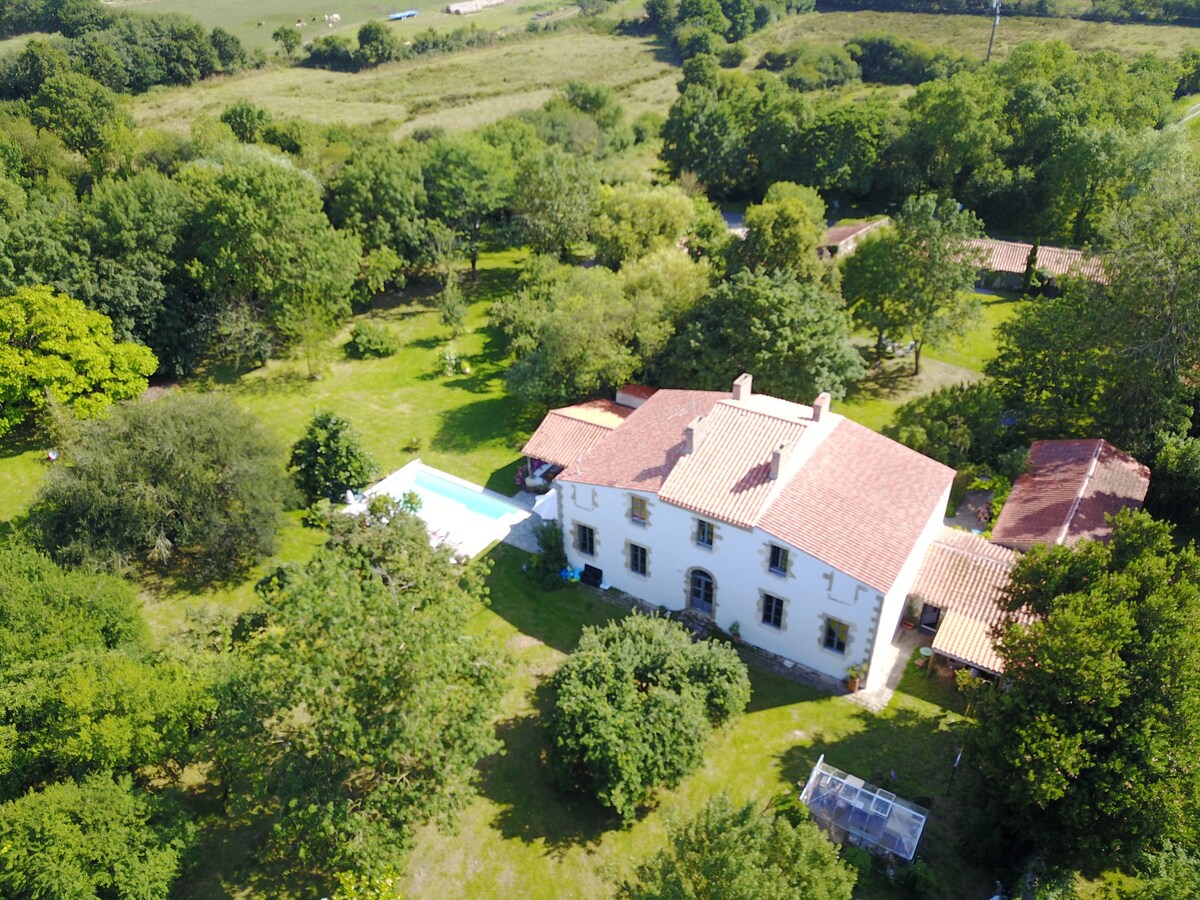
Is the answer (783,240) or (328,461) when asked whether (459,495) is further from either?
(783,240)

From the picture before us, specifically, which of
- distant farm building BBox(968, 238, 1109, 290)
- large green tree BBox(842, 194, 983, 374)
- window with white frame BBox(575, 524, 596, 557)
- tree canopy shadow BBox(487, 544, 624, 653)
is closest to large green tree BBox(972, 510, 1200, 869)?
tree canopy shadow BBox(487, 544, 624, 653)

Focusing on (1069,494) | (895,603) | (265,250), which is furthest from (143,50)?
(1069,494)

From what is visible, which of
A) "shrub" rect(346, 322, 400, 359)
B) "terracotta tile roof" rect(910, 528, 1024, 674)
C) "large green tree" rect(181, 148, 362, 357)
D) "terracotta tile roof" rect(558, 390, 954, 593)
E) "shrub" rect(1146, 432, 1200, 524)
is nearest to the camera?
"terracotta tile roof" rect(558, 390, 954, 593)

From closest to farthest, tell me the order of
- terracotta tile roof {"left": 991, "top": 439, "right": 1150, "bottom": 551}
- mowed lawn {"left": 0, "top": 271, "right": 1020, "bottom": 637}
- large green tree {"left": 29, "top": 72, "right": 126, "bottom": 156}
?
terracotta tile roof {"left": 991, "top": 439, "right": 1150, "bottom": 551}
mowed lawn {"left": 0, "top": 271, "right": 1020, "bottom": 637}
large green tree {"left": 29, "top": 72, "right": 126, "bottom": 156}

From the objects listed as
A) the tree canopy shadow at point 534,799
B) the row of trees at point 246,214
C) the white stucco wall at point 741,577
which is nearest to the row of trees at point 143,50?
the row of trees at point 246,214

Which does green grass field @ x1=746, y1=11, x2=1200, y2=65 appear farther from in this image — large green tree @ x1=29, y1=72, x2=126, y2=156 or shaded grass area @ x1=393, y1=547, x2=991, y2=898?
shaded grass area @ x1=393, y1=547, x2=991, y2=898

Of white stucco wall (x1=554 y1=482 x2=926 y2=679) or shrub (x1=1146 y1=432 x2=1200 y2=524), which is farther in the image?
shrub (x1=1146 y1=432 x2=1200 y2=524)
